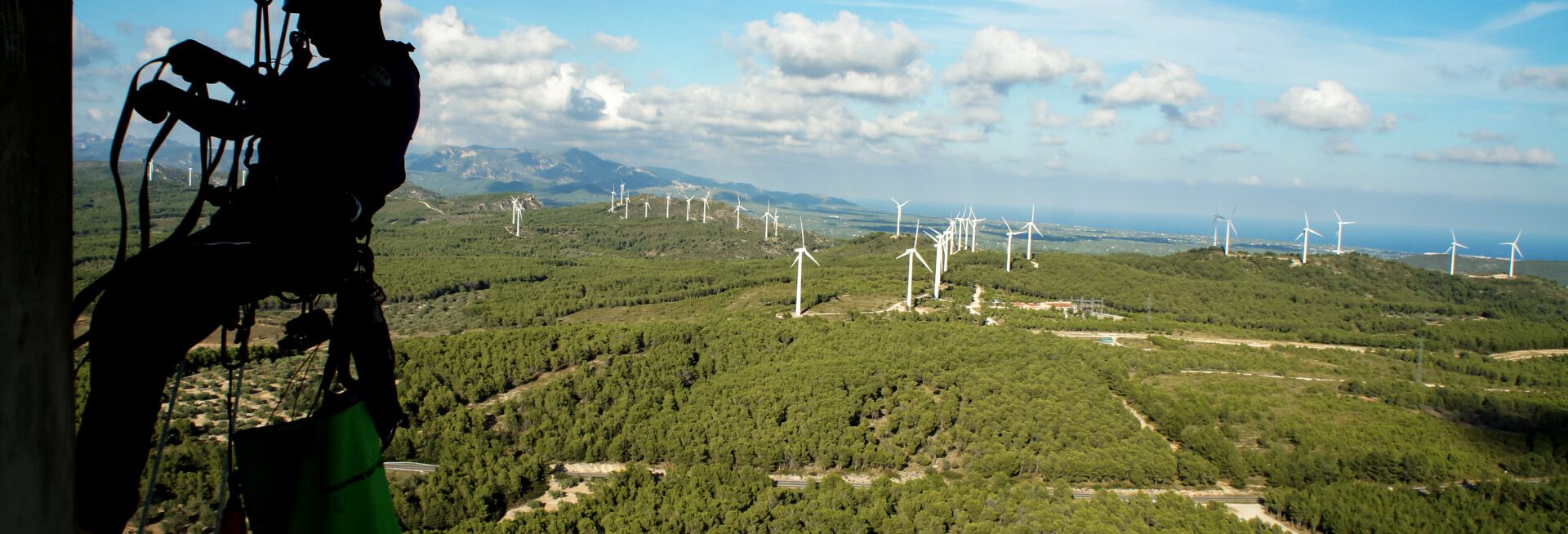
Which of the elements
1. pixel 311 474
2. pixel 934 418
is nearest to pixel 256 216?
pixel 311 474

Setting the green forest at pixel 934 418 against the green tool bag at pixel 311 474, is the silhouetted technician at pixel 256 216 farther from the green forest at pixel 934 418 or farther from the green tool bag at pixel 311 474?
the green forest at pixel 934 418

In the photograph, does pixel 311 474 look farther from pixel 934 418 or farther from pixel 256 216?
pixel 934 418

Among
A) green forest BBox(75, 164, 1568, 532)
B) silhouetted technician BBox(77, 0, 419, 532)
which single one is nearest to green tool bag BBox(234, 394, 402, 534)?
silhouetted technician BBox(77, 0, 419, 532)

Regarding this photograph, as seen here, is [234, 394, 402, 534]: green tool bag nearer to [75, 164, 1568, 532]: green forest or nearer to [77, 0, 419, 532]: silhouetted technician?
[77, 0, 419, 532]: silhouetted technician

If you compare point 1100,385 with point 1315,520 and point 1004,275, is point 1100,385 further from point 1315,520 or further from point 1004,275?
point 1004,275

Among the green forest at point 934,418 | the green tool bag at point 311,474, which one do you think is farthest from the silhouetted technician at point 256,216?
the green forest at point 934,418

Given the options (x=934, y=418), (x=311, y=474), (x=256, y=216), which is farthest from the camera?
(x=934, y=418)

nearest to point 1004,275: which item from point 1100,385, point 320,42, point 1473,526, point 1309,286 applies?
point 1309,286
